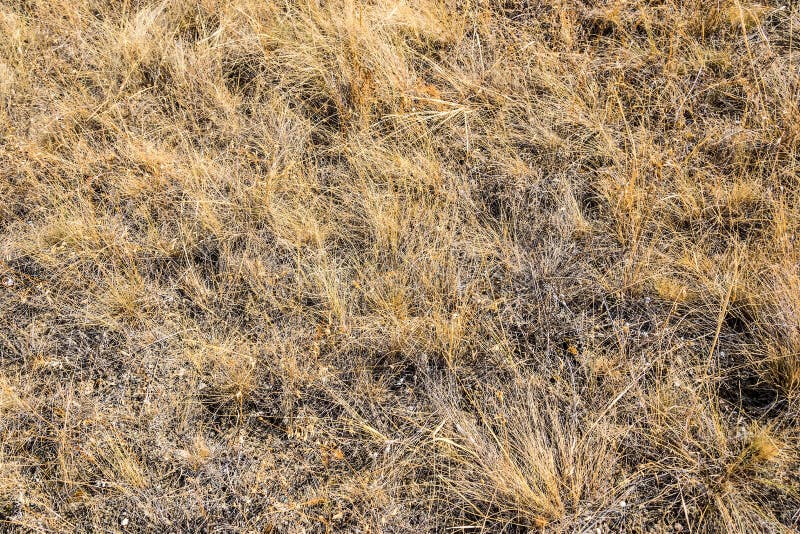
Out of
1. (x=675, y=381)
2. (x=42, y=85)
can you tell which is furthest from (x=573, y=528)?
(x=42, y=85)

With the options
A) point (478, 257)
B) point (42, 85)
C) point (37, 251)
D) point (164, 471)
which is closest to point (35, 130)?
point (42, 85)

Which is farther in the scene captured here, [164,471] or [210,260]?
[210,260]

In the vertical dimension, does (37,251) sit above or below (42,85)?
→ below

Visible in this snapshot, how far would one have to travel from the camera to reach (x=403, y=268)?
260cm

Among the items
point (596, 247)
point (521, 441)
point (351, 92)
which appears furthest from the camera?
point (351, 92)

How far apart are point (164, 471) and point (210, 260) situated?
0.94 meters

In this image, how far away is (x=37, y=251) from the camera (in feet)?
9.37

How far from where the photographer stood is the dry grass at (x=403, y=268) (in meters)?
2.13

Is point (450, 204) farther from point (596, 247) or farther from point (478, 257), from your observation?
point (596, 247)

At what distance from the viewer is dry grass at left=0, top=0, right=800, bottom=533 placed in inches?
84.0

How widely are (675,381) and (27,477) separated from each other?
2426 millimetres

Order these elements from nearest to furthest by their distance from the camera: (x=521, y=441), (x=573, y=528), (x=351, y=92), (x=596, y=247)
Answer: (x=573, y=528)
(x=521, y=441)
(x=596, y=247)
(x=351, y=92)

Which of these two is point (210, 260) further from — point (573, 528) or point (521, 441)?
Result: point (573, 528)

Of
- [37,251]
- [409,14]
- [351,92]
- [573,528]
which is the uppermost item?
[409,14]
